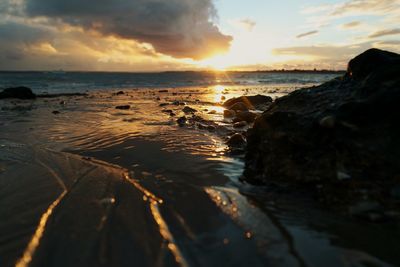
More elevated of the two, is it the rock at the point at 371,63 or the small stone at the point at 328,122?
the rock at the point at 371,63

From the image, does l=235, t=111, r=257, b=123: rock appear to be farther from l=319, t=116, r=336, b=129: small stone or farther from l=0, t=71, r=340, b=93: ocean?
l=0, t=71, r=340, b=93: ocean

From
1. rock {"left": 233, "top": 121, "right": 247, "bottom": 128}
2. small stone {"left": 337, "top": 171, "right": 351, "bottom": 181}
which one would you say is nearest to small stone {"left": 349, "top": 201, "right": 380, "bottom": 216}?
small stone {"left": 337, "top": 171, "right": 351, "bottom": 181}

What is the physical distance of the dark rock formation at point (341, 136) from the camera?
3057 mm

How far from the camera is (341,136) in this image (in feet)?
10.9

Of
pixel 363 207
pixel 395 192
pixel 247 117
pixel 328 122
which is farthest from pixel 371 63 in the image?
pixel 247 117

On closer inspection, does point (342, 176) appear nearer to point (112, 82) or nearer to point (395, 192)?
point (395, 192)

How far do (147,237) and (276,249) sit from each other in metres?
1.05

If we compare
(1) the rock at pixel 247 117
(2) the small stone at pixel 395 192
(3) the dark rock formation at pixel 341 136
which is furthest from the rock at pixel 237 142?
(2) the small stone at pixel 395 192

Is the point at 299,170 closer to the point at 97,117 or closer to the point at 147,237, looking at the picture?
the point at 147,237

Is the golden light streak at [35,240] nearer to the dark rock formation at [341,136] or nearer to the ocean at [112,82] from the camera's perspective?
the dark rock formation at [341,136]

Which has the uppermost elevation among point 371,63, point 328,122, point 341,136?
point 371,63

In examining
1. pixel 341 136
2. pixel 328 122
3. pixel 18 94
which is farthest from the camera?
pixel 18 94

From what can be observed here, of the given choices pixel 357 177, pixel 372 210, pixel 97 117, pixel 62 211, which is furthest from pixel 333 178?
pixel 97 117

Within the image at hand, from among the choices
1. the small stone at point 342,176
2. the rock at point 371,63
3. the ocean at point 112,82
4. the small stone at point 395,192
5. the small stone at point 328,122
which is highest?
the rock at point 371,63
